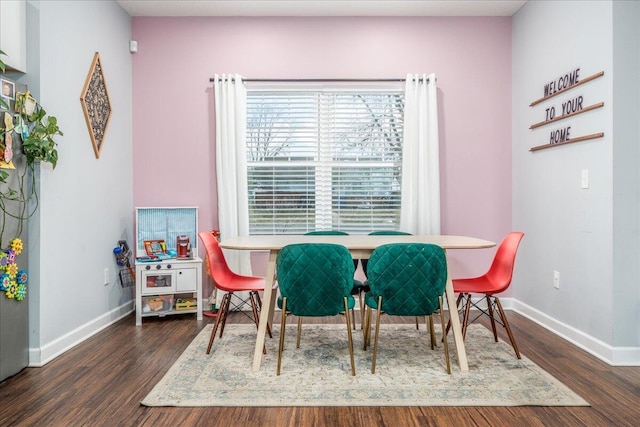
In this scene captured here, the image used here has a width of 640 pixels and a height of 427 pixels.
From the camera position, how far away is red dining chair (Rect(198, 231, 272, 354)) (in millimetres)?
2762

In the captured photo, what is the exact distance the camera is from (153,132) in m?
3.93

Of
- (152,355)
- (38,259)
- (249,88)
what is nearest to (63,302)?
(38,259)

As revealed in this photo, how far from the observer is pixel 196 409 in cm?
198

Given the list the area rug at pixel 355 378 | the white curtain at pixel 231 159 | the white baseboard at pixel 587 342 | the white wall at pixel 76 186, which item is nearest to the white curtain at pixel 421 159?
the white baseboard at pixel 587 342

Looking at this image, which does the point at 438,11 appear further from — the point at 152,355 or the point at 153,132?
the point at 152,355

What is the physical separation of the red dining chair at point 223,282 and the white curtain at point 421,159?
5.49 ft

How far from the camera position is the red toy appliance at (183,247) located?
3649mm

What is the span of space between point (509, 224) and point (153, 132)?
372 cm

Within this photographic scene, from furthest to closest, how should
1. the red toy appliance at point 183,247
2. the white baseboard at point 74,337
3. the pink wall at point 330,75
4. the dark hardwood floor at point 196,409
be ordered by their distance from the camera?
the pink wall at point 330,75
the red toy appliance at point 183,247
the white baseboard at point 74,337
the dark hardwood floor at point 196,409

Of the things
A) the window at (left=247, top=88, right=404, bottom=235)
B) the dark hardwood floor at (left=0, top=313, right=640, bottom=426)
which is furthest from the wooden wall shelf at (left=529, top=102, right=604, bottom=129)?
the dark hardwood floor at (left=0, top=313, right=640, bottom=426)

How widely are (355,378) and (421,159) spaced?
2254 millimetres

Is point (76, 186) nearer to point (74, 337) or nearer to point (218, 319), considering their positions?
point (74, 337)

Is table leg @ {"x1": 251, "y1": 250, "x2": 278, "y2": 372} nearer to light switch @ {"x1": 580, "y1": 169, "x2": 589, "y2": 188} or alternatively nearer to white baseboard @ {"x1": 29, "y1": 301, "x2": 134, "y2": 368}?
white baseboard @ {"x1": 29, "y1": 301, "x2": 134, "y2": 368}

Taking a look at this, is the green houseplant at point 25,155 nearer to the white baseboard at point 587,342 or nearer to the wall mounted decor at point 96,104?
the wall mounted decor at point 96,104
